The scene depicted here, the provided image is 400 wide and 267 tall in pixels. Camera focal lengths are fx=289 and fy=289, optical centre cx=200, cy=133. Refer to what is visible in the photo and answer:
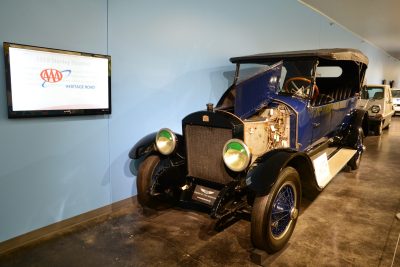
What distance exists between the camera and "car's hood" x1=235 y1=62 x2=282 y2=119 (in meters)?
2.71

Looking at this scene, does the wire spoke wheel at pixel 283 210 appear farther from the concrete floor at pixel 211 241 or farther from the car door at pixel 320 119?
the car door at pixel 320 119

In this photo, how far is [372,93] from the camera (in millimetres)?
8281

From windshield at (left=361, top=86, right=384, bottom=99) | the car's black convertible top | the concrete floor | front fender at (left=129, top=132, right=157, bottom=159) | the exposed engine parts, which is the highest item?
the car's black convertible top

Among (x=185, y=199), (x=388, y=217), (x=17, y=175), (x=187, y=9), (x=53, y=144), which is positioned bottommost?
(x=388, y=217)

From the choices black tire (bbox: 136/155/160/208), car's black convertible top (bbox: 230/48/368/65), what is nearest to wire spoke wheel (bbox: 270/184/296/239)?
black tire (bbox: 136/155/160/208)

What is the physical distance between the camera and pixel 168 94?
3422mm

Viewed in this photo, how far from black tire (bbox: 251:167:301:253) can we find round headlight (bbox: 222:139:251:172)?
29 centimetres

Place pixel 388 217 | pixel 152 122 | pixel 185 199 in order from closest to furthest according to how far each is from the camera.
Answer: pixel 185 199 → pixel 388 217 → pixel 152 122

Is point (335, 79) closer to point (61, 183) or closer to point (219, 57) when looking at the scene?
point (219, 57)

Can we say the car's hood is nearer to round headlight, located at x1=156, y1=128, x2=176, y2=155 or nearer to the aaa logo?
round headlight, located at x1=156, y1=128, x2=176, y2=155

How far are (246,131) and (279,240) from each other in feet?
3.01

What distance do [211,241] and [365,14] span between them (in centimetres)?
729

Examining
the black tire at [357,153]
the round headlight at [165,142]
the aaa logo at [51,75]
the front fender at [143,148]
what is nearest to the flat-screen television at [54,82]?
the aaa logo at [51,75]

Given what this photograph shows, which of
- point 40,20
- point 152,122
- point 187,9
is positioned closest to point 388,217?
point 152,122
